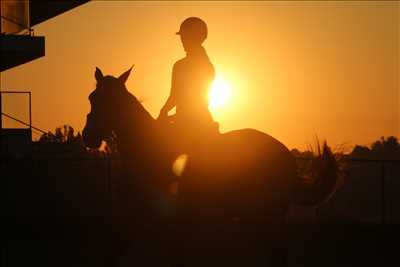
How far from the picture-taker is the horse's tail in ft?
34.4

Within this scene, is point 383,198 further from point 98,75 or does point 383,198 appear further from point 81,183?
point 98,75

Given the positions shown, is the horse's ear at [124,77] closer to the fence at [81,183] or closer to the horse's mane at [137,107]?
the horse's mane at [137,107]

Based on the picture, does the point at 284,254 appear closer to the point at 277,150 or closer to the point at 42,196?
the point at 277,150

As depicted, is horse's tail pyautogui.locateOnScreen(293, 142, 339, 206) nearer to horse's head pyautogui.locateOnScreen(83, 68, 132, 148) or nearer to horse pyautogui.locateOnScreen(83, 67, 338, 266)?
horse pyautogui.locateOnScreen(83, 67, 338, 266)

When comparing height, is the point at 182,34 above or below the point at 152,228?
above

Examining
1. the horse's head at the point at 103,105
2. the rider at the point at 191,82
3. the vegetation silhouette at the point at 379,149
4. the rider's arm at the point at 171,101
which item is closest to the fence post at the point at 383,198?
the vegetation silhouette at the point at 379,149

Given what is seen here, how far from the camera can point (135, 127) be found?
999 cm

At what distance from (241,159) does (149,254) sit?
550 centimetres

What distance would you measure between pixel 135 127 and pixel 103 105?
1.41ft

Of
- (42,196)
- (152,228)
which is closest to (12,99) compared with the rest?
(42,196)

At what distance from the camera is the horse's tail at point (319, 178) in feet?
34.4

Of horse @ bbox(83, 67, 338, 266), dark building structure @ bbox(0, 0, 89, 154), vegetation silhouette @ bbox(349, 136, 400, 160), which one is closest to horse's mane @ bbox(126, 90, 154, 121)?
horse @ bbox(83, 67, 338, 266)

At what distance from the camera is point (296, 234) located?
1716 cm

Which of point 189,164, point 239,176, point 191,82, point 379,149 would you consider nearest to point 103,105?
point 191,82
